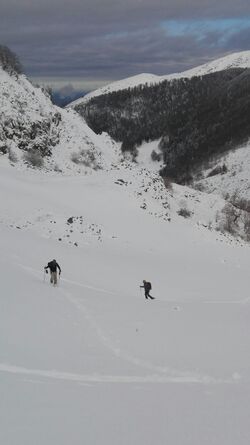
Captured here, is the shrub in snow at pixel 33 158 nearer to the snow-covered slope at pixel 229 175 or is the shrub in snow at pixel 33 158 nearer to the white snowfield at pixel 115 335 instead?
the white snowfield at pixel 115 335

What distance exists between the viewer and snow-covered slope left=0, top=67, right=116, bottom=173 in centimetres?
4544

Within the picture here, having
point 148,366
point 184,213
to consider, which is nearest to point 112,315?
point 148,366

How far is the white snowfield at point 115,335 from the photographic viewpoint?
27.2 feet

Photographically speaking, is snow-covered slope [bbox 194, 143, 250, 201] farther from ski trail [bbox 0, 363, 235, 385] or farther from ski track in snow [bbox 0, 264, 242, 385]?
ski trail [bbox 0, 363, 235, 385]

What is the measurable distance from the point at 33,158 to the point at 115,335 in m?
33.5

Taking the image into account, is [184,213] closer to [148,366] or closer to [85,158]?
[85,158]

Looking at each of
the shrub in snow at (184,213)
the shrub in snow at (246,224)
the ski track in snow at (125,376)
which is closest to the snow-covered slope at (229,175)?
the shrub in snow at (246,224)

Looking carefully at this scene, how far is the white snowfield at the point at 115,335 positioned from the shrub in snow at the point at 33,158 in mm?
9827

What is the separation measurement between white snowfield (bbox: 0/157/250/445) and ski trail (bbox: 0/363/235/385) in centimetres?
2

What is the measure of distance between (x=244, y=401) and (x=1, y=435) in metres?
4.79

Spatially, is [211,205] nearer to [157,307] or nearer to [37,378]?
[157,307]

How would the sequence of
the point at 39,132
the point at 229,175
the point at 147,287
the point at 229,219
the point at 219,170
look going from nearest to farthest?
1. the point at 147,287
2. the point at 39,132
3. the point at 229,219
4. the point at 229,175
5. the point at 219,170

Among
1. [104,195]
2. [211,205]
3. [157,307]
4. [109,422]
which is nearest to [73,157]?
[104,195]

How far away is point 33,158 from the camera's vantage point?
45.2 meters
